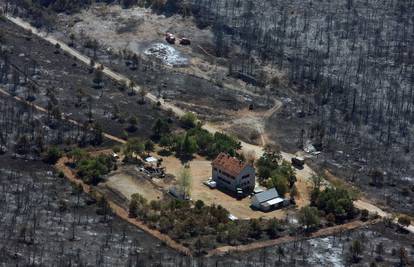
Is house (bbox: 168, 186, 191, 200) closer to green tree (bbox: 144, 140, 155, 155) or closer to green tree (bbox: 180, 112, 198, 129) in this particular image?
green tree (bbox: 144, 140, 155, 155)

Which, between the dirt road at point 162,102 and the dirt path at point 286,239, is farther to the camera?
the dirt road at point 162,102

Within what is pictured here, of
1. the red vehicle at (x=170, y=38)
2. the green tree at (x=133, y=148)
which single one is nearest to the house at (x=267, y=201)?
the green tree at (x=133, y=148)

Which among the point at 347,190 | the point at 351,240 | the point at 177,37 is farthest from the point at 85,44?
the point at 351,240

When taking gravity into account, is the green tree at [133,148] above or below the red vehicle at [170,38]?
below

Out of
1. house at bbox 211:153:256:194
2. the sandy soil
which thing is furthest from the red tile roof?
the sandy soil

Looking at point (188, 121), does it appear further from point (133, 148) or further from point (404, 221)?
point (404, 221)

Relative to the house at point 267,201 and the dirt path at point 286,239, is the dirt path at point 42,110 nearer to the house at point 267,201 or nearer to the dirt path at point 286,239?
the house at point 267,201
